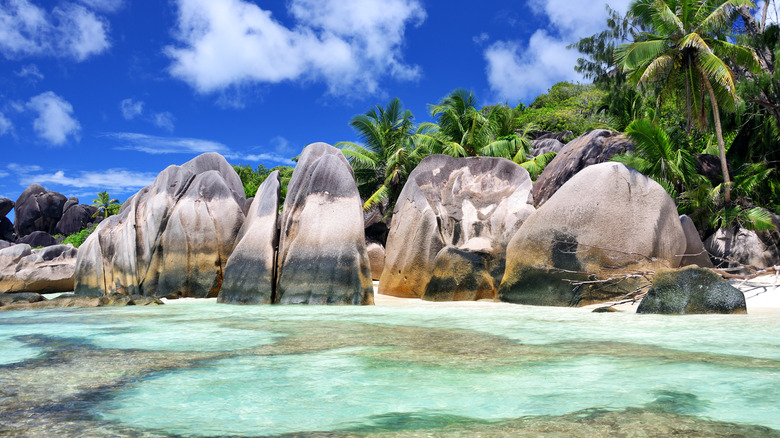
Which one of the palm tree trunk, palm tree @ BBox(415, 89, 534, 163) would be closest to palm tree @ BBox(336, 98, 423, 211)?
palm tree @ BBox(415, 89, 534, 163)

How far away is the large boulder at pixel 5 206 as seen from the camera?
4208cm

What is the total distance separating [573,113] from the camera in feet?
105

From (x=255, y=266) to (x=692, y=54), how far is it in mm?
14140

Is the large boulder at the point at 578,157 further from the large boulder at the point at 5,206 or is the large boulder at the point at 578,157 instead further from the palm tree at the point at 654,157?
the large boulder at the point at 5,206

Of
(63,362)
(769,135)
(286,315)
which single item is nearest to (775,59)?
(769,135)

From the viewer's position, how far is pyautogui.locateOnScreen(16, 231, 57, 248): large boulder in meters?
41.3

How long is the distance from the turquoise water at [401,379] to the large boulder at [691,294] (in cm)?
75

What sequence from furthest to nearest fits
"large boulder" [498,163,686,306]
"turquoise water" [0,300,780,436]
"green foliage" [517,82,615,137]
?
"green foliage" [517,82,615,137] < "large boulder" [498,163,686,306] < "turquoise water" [0,300,780,436]

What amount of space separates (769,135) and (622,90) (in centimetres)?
722

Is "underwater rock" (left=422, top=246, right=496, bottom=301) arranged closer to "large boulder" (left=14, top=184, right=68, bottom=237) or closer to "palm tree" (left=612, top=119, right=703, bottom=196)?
"palm tree" (left=612, top=119, right=703, bottom=196)

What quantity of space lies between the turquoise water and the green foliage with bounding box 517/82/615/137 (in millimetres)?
24575

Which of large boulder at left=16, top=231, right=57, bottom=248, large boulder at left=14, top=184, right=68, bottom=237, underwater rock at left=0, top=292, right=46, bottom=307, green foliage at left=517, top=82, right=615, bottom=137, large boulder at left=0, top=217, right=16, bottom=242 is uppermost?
green foliage at left=517, top=82, right=615, bottom=137

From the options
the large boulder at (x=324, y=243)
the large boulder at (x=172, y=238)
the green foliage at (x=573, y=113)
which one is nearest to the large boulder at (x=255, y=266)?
the large boulder at (x=324, y=243)

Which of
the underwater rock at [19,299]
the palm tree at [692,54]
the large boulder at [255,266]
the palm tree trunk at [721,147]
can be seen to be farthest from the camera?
the palm tree at [692,54]
